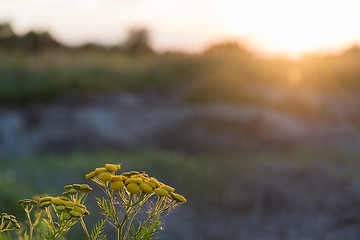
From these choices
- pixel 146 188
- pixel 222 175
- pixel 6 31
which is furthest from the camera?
pixel 6 31

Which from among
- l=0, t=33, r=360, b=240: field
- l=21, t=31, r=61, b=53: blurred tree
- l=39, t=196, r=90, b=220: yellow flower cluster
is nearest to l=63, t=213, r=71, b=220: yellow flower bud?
l=39, t=196, r=90, b=220: yellow flower cluster

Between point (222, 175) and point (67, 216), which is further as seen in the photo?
point (222, 175)

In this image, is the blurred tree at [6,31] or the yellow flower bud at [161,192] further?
the blurred tree at [6,31]

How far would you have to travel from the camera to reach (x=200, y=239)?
441 cm

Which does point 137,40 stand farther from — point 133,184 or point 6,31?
point 133,184

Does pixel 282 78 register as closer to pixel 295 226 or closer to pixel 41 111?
pixel 41 111

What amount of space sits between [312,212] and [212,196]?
123cm

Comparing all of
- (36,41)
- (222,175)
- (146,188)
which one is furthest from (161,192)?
(36,41)

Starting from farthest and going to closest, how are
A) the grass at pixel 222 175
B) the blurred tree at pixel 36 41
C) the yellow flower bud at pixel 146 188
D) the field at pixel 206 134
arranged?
the blurred tree at pixel 36 41, the grass at pixel 222 175, the field at pixel 206 134, the yellow flower bud at pixel 146 188

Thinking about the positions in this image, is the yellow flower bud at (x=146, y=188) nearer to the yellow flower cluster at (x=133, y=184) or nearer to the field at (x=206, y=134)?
the yellow flower cluster at (x=133, y=184)

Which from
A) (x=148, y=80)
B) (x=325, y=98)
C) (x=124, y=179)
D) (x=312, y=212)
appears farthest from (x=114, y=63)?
(x=124, y=179)

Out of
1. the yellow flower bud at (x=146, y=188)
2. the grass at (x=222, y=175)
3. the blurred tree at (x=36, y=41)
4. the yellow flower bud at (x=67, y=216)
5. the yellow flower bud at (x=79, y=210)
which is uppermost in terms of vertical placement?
the blurred tree at (x=36, y=41)

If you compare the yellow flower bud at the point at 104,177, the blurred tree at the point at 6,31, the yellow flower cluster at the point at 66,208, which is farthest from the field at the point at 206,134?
the blurred tree at the point at 6,31

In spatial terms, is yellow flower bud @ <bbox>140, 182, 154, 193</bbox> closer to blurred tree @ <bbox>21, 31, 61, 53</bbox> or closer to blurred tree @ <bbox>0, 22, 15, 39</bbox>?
blurred tree @ <bbox>21, 31, 61, 53</bbox>
